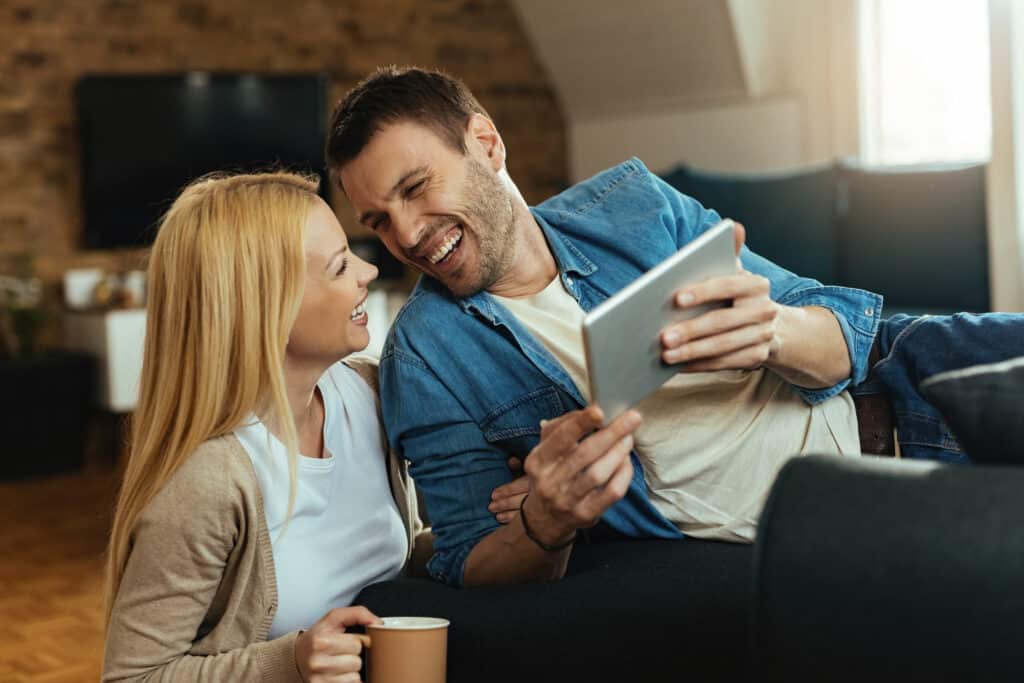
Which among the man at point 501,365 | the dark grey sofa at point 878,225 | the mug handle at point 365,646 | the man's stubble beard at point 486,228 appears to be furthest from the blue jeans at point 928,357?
the dark grey sofa at point 878,225

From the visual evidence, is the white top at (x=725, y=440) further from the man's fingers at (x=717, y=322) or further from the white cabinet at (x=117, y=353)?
the white cabinet at (x=117, y=353)

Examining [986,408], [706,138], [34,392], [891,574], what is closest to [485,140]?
[986,408]

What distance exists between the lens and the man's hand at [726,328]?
1337 millimetres

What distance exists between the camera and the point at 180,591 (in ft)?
4.62

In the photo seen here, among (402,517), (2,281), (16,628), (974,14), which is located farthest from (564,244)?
(2,281)

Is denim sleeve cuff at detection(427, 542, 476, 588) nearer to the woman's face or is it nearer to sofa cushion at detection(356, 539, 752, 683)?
sofa cushion at detection(356, 539, 752, 683)

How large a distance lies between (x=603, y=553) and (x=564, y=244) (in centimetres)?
47

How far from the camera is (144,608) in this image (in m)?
1.41

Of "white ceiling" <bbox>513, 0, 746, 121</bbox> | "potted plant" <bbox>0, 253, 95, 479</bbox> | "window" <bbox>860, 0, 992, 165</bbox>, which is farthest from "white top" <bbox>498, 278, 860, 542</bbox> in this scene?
"white ceiling" <bbox>513, 0, 746, 121</bbox>

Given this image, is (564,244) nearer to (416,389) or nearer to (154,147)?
(416,389)

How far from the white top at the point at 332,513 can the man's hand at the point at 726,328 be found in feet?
1.63

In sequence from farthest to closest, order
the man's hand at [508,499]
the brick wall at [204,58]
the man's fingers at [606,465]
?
the brick wall at [204,58], the man's hand at [508,499], the man's fingers at [606,465]

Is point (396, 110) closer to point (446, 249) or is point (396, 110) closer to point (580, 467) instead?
point (446, 249)

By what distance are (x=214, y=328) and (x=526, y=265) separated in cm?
51
